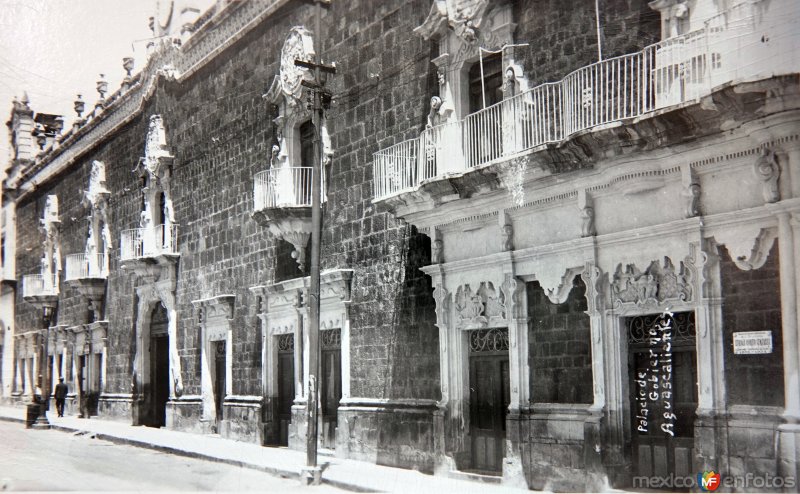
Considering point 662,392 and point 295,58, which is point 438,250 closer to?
point 662,392

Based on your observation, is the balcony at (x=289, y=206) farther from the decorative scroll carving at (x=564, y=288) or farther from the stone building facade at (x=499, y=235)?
the decorative scroll carving at (x=564, y=288)

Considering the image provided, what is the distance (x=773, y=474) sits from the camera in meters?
8.10

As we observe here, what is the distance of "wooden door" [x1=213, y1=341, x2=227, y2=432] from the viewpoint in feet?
63.9

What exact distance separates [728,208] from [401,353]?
602cm

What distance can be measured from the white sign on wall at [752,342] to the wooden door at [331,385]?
8.00 metres

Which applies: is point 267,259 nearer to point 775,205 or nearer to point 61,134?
point 775,205

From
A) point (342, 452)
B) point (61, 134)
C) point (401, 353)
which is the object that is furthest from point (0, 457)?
point (61, 134)

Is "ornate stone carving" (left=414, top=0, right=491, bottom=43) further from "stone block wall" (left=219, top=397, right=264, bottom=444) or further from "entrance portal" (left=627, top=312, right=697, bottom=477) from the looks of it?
"stone block wall" (left=219, top=397, right=264, bottom=444)

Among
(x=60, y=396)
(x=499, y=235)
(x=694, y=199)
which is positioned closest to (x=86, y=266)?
(x=60, y=396)

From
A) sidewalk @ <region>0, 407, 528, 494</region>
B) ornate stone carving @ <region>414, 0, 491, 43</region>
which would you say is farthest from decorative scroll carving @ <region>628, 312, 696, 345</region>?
ornate stone carving @ <region>414, 0, 491, 43</region>

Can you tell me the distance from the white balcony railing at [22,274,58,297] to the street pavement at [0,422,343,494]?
13044mm

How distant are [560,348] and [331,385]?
Result: 570 cm

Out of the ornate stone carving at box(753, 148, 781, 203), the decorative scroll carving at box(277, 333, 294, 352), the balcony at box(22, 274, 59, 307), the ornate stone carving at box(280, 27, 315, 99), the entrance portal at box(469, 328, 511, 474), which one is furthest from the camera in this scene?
the balcony at box(22, 274, 59, 307)

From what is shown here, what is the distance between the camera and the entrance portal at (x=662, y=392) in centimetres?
955
